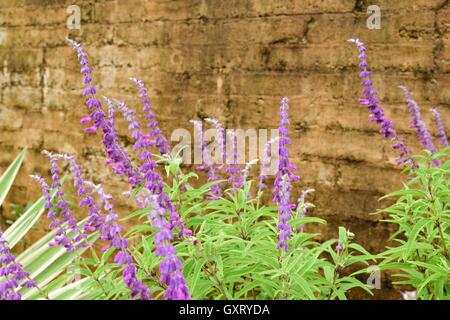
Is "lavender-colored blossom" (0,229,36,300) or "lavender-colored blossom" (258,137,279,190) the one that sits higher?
"lavender-colored blossom" (258,137,279,190)

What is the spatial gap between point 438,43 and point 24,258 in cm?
259

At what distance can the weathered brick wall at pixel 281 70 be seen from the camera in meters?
2.88

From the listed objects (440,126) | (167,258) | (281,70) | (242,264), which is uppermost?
(281,70)

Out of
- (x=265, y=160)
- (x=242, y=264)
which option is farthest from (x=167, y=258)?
(x=265, y=160)

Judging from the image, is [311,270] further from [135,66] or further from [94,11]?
[94,11]

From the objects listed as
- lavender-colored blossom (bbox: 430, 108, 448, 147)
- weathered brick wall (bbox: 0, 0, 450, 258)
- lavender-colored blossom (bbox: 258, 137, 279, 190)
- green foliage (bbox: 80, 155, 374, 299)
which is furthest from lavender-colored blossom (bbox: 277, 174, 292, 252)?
weathered brick wall (bbox: 0, 0, 450, 258)

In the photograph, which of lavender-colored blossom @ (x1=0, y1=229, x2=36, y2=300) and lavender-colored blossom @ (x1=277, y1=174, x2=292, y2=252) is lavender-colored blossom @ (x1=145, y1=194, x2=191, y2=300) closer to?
lavender-colored blossom @ (x1=277, y1=174, x2=292, y2=252)

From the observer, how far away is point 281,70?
3.22m

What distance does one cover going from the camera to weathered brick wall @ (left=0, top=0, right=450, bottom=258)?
2.88 meters

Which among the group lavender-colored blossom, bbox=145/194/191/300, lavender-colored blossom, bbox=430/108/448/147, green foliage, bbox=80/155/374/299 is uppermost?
lavender-colored blossom, bbox=430/108/448/147

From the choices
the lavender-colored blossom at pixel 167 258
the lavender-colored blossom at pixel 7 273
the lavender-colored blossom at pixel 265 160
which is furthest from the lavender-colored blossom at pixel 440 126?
the lavender-colored blossom at pixel 7 273

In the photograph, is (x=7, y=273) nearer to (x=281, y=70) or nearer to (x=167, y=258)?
(x=167, y=258)

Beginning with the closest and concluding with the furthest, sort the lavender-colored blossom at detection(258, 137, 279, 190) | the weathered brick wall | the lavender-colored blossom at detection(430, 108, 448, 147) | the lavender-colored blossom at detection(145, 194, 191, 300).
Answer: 1. the lavender-colored blossom at detection(145, 194, 191, 300)
2. the lavender-colored blossom at detection(258, 137, 279, 190)
3. the lavender-colored blossom at detection(430, 108, 448, 147)
4. the weathered brick wall
